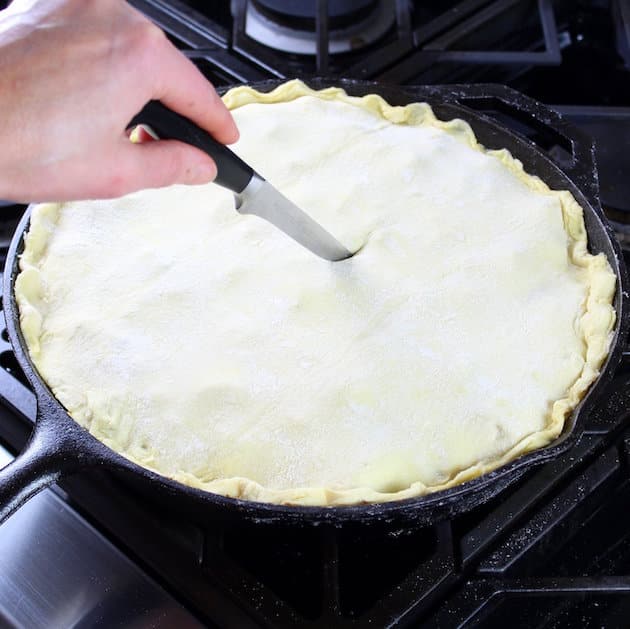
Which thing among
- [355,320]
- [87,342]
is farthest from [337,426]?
[87,342]

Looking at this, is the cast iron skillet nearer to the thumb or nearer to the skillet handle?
the skillet handle

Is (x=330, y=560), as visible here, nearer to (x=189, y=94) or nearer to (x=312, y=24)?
(x=189, y=94)

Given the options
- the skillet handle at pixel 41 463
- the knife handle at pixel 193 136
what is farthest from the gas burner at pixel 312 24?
the skillet handle at pixel 41 463

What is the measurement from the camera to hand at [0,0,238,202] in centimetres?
66

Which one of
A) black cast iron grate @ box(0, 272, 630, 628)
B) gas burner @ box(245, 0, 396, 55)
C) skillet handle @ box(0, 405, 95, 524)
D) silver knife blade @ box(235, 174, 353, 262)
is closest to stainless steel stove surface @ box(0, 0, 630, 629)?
black cast iron grate @ box(0, 272, 630, 628)

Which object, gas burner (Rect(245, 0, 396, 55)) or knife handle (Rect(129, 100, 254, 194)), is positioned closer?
knife handle (Rect(129, 100, 254, 194))

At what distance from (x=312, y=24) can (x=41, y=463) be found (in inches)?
42.0

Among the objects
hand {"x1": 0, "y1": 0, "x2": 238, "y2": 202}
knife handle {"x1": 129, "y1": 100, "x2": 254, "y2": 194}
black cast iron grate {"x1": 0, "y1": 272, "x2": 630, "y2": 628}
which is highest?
hand {"x1": 0, "y1": 0, "x2": 238, "y2": 202}

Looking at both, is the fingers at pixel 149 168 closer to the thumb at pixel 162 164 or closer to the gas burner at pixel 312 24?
the thumb at pixel 162 164

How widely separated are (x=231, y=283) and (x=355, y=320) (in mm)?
164

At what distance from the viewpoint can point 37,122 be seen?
654 mm

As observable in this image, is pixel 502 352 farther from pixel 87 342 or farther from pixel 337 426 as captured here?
pixel 87 342

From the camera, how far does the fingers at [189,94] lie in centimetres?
73

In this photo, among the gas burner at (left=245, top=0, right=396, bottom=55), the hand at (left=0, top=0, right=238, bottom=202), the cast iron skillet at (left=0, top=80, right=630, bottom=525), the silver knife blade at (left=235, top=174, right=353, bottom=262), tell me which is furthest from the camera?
the gas burner at (left=245, top=0, right=396, bottom=55)
